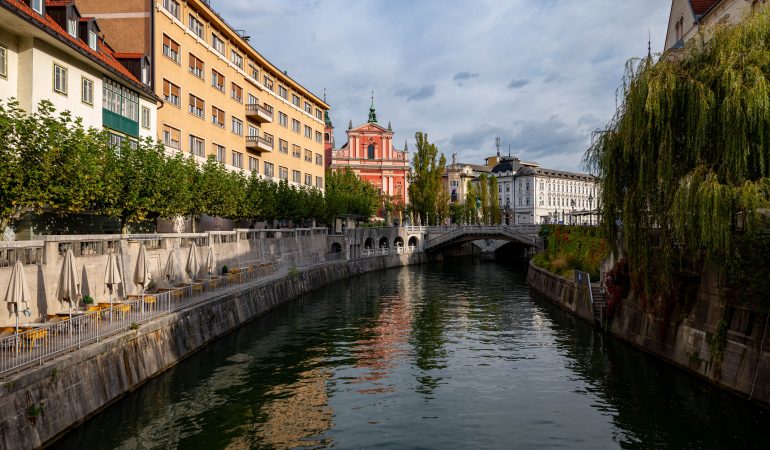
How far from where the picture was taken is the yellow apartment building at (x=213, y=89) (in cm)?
4178

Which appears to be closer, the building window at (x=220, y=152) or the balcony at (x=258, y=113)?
the building window at (x=220, y=152)

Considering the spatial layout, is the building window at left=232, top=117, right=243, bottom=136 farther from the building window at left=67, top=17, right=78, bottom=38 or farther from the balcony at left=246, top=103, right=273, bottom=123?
the building window at left=67, top=17, right=78, bottom=38

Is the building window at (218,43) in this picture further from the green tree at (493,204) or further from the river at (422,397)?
the green tree at (493,204)

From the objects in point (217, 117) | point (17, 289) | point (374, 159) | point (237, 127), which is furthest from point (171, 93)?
point (374, 159)

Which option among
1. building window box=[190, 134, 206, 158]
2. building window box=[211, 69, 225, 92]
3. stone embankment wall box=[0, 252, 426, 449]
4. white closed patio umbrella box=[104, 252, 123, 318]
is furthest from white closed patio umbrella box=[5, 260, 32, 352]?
building window box=[211, 69, 225, 92]

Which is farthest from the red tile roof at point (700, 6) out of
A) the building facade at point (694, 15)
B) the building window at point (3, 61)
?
the building window at point (3, 61)

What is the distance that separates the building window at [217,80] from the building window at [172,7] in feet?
23.3

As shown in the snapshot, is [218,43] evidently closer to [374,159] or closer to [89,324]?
[89,324]

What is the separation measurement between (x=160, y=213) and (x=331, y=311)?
45.2 ft

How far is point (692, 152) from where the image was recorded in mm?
20531

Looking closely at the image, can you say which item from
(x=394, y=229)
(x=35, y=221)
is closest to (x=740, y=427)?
(x=35, y=221)

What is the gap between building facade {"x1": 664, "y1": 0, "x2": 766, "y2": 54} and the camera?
33219 mm

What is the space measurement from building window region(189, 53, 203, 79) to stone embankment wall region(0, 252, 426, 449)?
2367cm

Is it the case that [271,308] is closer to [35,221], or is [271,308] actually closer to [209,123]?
[35,221]
